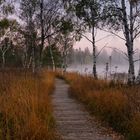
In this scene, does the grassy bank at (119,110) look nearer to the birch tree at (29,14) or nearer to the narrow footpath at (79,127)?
the narrow footpath at (79,127)

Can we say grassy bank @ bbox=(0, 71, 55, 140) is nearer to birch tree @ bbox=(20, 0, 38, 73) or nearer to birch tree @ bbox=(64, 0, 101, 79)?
birch tree @ bbox=(64, 0, 101, 79)

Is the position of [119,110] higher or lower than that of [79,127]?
higher

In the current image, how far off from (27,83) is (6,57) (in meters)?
66.3


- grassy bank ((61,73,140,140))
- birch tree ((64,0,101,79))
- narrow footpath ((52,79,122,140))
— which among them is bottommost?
narrow footpath ((52,79,122,140))

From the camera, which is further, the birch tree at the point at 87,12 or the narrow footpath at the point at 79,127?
the birch tree at the point at 87,12

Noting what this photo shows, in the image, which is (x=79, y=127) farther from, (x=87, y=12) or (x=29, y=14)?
(x=29, y=14)

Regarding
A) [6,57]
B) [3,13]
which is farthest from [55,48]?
[3,13]

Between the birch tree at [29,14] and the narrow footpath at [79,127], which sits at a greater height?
the birch tree at [29,14]

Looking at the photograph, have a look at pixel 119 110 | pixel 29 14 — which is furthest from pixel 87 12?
pixel 119 110

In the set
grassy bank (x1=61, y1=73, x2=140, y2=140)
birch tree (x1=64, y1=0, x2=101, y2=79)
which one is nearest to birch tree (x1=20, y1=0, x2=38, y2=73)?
birch tree (x1=64, y1=0, x2=101, y2=79)

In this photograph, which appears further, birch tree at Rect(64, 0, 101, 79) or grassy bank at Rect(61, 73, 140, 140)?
birch tree at Rect(64, 0, 101, 79)

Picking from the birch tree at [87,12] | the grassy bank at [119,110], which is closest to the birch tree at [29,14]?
the birch tree at [87,12]

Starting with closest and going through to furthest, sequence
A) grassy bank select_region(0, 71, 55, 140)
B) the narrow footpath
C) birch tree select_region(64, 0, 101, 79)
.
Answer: grassy bank select_region(0, 71, 55, 140)
the narrow footpath
birch tree select_region(64, 0, 101, 79)

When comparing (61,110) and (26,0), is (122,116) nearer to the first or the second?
(61,110)
